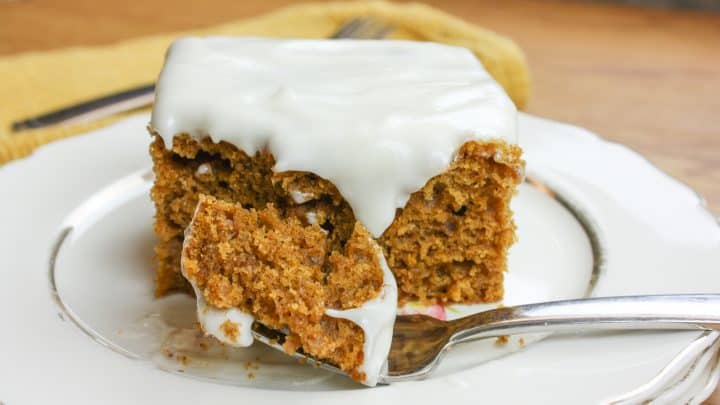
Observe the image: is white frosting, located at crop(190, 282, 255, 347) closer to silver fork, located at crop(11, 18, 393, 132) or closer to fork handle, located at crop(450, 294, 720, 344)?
fork handle, located at crop(450, 294, 720, 344)

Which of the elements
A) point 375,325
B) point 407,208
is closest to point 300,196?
point 407,208

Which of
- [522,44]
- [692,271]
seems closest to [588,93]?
[522,44]

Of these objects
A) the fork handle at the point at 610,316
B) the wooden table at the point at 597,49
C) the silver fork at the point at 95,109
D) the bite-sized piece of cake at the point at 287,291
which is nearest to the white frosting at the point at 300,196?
the bite-sized piece of cake at the point at 287,291

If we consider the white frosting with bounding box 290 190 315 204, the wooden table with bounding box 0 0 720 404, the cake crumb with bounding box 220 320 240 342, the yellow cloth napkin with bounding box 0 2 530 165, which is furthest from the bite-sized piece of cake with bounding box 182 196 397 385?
the wooden table with bounding box 0 0 720 404

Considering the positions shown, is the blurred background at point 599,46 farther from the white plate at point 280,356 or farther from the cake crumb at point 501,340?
the cake crumb at point 501,340

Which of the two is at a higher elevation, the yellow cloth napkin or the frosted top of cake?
the yellow cloth napkin

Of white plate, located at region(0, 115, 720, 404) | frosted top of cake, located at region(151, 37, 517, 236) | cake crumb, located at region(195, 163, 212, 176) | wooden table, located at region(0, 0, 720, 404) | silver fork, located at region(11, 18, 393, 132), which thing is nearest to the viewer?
white plate, located at region(0, 115, 720, 404)
